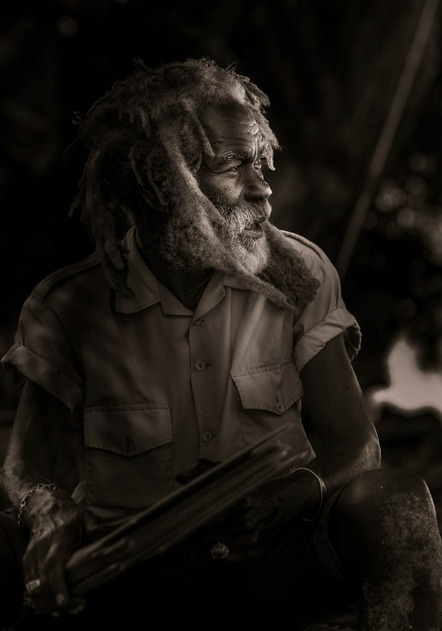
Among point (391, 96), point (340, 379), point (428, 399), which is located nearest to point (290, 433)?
point (340, 379)

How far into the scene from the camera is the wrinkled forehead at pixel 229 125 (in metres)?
2.13

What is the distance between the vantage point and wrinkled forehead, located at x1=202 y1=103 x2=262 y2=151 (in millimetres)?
2131

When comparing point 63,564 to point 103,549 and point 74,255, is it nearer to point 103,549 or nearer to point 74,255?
point 103,549

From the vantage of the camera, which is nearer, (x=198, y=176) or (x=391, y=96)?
(x=198, y=176)

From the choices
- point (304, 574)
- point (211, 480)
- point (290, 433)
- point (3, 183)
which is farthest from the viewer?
point (3, 183)

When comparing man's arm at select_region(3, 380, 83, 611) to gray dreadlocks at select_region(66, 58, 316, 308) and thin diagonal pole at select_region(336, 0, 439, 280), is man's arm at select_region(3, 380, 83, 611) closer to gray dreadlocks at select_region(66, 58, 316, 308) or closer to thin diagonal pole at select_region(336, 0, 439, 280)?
gray dreadlocks at select_region(66, 58, 316, 308)

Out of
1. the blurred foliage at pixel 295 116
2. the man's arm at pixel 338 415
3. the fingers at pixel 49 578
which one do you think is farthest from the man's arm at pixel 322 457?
the blurred foliage at pixel 295 116

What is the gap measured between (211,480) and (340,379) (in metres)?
0.53

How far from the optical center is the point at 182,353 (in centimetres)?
214

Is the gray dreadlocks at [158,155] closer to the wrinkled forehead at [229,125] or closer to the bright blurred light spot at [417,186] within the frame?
the wrinkled forehead at [229,125]

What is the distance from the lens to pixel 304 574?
1969 mm

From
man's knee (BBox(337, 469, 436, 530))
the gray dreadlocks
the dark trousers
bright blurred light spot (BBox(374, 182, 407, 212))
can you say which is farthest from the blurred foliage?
man's knee (BBox(337, 469, 436, 530))

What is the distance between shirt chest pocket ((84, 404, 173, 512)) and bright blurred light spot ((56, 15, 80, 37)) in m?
1.24

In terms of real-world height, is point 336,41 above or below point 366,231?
above
